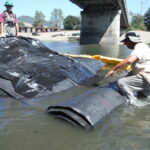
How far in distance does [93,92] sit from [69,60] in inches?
115

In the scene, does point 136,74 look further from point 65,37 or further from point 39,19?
point 39,19

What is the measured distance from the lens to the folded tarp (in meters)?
4.02

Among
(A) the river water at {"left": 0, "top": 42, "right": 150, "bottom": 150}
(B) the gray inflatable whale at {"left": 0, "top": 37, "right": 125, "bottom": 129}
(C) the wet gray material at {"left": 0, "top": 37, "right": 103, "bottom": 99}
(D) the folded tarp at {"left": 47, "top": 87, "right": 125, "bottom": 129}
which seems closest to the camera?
(A) the river water at {"left": 0, "top": 42, "right": 150, "bottom": 150}

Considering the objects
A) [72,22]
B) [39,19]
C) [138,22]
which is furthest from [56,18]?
[138,22]

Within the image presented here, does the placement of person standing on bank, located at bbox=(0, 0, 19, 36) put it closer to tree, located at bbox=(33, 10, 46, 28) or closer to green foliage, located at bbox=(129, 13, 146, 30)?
green foliage, located at bbox=(129, 13, 146, 30)

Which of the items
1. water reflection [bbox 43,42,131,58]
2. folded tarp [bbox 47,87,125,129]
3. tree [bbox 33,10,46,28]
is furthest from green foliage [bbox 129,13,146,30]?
folded tarp [bbox 47,87,125,129]

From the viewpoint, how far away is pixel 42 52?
801 cm

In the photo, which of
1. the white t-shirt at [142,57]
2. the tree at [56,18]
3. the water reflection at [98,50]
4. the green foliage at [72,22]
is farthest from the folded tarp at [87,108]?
the tree at [56,18]

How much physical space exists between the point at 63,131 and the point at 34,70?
2807mm

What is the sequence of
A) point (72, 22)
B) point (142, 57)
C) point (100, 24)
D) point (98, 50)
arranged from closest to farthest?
point (142, 57)
point (98, 50)
point (100, 24)
point (72, 22)

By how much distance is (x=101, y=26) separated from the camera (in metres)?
37.0

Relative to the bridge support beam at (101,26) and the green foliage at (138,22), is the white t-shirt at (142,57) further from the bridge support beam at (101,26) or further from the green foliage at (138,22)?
the green foliage at (138,22)

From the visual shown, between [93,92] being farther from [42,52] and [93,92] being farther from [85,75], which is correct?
[42,52]

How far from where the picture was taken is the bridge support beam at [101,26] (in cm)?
3672
